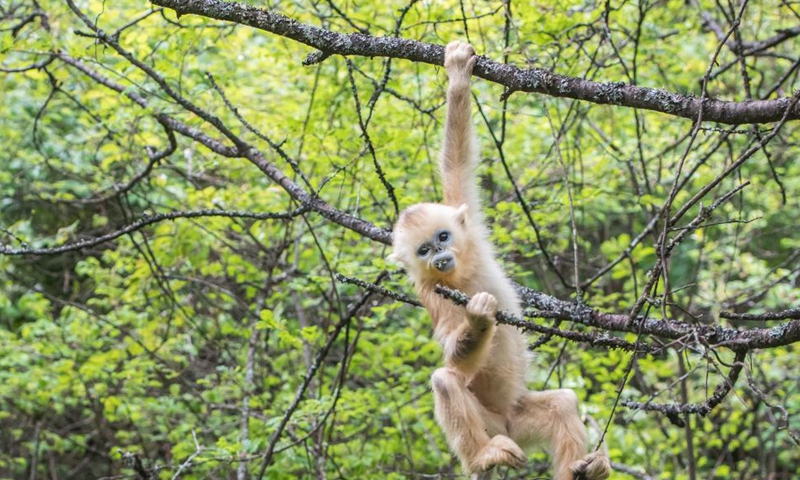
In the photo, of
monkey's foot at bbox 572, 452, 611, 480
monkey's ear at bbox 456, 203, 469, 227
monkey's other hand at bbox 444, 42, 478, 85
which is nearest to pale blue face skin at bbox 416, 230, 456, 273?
monkey's ear at bbox 456, 203, 469, 227

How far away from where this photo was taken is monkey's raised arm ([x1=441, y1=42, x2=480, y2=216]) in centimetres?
459

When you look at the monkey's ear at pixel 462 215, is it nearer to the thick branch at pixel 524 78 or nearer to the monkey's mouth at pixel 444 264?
the monkey's mouth at pixel 444 264

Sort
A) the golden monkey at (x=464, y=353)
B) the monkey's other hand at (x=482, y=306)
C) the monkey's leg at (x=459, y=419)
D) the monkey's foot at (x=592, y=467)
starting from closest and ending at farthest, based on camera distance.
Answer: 1. the monkey's other hand at (x=482, y=306)
2. the monkey's foot at (x=592, y=467)
3. the golden monkey at (x=464, y=353)
4. the monkey's leg at (x=459, y=419)

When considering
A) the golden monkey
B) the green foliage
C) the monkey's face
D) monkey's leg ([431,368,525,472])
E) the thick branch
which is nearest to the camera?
the thick branch

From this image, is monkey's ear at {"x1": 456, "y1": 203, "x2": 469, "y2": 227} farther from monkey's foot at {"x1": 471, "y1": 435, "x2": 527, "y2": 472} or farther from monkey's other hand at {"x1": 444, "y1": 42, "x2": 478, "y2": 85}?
monkey's foot at {"x1": 471, "y1": 435, "x2": 527, "y2": 472}

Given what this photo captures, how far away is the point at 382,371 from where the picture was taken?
7.41 m

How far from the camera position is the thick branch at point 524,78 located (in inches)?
126

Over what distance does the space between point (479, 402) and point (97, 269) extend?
4.97m

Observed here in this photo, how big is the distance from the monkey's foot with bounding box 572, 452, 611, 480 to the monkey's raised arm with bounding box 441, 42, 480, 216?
1.61 meters

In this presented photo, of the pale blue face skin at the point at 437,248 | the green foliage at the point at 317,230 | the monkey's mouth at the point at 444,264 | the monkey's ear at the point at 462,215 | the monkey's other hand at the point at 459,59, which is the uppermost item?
the green foliage at the point at 317,230

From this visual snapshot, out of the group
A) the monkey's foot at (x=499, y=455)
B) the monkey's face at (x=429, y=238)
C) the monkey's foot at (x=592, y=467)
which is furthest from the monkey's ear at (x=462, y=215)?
the monkey's foot at (x=592, y=467)

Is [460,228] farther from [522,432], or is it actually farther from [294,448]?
[294,448]

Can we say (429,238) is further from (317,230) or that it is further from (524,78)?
(317,230)

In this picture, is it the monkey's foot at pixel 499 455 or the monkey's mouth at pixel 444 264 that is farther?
the monkey's mouth at pixel 444 264
